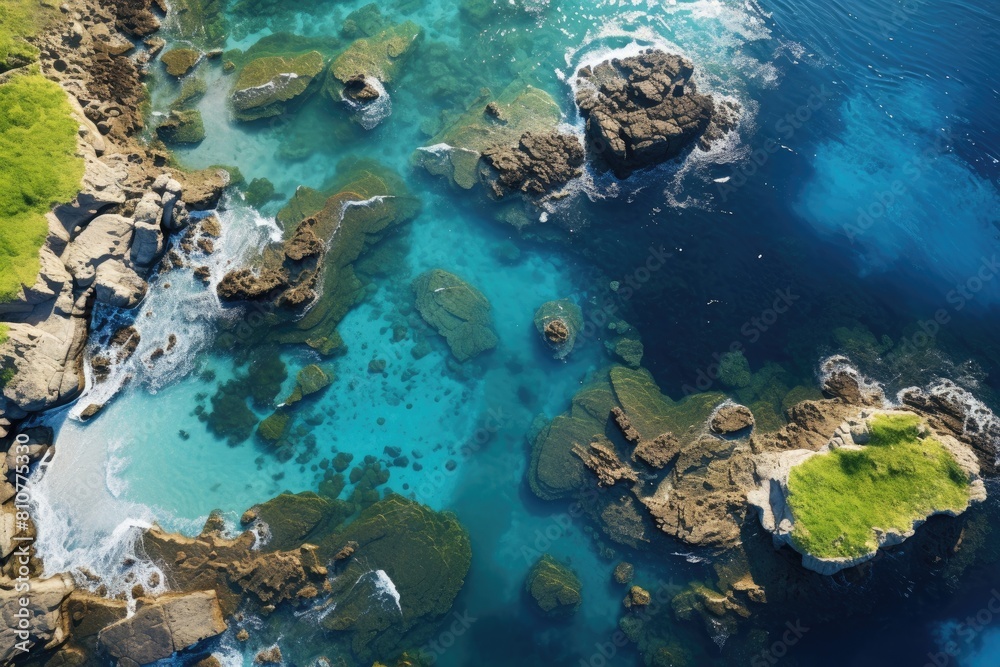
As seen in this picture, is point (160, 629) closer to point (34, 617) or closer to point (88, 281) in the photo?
point (34, 617)

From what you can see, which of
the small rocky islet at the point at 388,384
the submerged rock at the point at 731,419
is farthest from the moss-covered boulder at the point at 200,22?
the submerged rock at the point at 731,419

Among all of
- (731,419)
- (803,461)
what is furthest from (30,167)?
(803,461)

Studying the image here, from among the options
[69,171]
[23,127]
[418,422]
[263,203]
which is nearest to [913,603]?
[418,422]

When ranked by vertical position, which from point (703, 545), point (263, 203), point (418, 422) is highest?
point (263, 203)

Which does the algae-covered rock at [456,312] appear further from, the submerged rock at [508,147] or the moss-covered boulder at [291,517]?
the moss-covered boulder at [291,517]

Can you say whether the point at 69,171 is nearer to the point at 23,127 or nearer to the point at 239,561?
the point at 23,127

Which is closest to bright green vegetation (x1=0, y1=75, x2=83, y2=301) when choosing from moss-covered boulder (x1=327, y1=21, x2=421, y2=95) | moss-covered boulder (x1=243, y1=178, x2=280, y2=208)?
moss-covered boulder (x1=243, y1=178, x2=280, y2=208)

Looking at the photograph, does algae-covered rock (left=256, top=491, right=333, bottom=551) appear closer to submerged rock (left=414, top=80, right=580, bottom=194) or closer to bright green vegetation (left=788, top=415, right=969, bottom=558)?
submerged rock (left=414, top=80, right=580, bottom=194)
